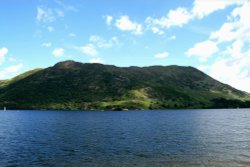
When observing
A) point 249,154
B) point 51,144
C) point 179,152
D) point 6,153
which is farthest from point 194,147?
point 6,153

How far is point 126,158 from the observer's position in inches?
2749

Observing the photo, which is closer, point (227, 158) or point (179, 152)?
point (227, 158)

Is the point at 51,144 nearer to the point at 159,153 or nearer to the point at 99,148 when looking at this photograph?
the point at 99,148

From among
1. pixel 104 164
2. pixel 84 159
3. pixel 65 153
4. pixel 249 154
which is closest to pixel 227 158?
pixel 249 154

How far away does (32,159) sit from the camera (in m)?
69.1

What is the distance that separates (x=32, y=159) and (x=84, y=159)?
37.9 feet

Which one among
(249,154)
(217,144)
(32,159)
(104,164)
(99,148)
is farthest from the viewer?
(217,144)

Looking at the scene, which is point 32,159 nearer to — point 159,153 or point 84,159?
point 84,159

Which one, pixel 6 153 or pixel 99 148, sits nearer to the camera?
pixel 6 153

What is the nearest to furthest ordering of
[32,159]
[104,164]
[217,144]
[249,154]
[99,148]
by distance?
[104,164]
[32,159]
[249,154]
[99,148]
[217,144]

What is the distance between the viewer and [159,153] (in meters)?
75.9

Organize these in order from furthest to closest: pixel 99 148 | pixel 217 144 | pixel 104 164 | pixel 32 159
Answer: pixel 217 144
pixel 99 148
pixel 32 159
pixel 104 164

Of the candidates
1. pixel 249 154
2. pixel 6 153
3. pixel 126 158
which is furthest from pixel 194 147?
pixel 6 153

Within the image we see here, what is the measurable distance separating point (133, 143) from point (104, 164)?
3150 centimetres
